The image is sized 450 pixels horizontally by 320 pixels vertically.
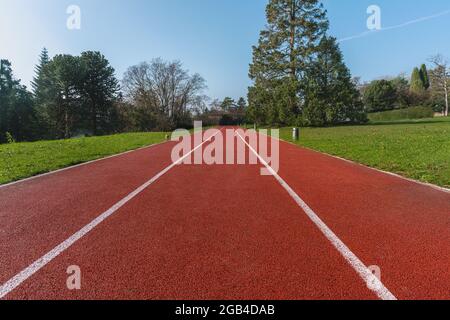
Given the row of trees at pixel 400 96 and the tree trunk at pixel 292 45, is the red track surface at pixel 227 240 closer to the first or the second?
the tree trunk at pixel 292 45

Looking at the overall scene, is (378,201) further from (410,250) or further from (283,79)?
(283,79)

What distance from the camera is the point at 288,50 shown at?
41.5 metres

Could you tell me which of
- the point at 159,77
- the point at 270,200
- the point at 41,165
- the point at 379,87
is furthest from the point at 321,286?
the point at 379,87

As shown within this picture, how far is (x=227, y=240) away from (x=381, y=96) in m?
85.1

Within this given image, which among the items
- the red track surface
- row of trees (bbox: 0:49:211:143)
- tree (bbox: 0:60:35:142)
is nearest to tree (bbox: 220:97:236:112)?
row of trees (bbox: 0:49:211:143)

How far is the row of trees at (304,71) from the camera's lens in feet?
133

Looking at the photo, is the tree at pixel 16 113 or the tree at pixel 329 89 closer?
the tree at pixel 329 89

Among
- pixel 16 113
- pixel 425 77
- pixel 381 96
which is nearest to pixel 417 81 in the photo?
pixel 425 77

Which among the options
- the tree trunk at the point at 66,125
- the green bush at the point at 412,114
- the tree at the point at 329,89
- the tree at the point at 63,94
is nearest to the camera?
the tree at the point at 329,89

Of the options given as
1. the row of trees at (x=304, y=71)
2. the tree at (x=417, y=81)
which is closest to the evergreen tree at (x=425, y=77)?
the tree at (x=417, y=81)

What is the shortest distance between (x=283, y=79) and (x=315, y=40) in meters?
6.82

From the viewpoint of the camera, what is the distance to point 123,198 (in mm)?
6145

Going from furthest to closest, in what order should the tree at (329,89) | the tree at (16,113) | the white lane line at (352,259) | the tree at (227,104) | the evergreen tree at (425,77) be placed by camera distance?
the tree at (227,104) → the evergreen tree at (425,77) → the tree at (16,113) → the tree at (329,89) → the white lane line at (352,259)

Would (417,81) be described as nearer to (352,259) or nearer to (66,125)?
(66,125)
